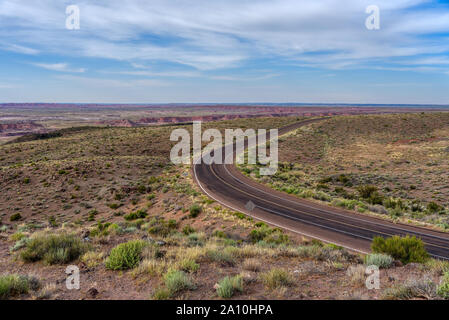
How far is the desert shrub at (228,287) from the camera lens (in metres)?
6.38

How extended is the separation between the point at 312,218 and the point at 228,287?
16021 mm

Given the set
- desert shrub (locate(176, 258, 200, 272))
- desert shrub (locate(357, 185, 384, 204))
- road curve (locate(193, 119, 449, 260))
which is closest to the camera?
desert shrub (locate(176, 258, 200, 272))

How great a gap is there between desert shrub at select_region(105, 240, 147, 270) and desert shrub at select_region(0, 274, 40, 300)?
1938 millimetres

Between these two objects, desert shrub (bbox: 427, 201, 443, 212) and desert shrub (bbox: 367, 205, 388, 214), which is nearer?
desert shrub (bbox: 367, 205, 388, 214)

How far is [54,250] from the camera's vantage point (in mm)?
9211

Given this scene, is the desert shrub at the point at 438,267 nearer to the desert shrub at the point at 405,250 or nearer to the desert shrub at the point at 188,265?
the desert shrub at the point at 405,250

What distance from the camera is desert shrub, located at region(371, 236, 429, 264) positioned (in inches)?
381

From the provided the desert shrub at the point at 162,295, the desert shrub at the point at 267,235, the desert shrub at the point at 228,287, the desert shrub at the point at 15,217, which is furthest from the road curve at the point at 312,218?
the desert shrub at the point at 15,217

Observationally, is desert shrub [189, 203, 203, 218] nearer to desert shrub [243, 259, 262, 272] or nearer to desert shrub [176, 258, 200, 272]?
desert shrub [243, 259, 262, 272]

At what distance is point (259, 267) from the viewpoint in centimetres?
851

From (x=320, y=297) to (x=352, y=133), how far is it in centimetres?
8029

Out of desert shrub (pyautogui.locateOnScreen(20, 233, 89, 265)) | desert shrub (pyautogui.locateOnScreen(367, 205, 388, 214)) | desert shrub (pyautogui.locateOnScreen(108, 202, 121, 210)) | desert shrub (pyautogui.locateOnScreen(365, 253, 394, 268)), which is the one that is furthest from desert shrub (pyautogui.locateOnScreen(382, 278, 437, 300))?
desert shrub (pyautogui.locateOnScreen(108, 202, 121, 210))

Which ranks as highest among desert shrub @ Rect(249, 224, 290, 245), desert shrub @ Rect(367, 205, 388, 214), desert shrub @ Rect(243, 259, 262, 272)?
desert shrub @ Rect(243, 259, 262, 272)
